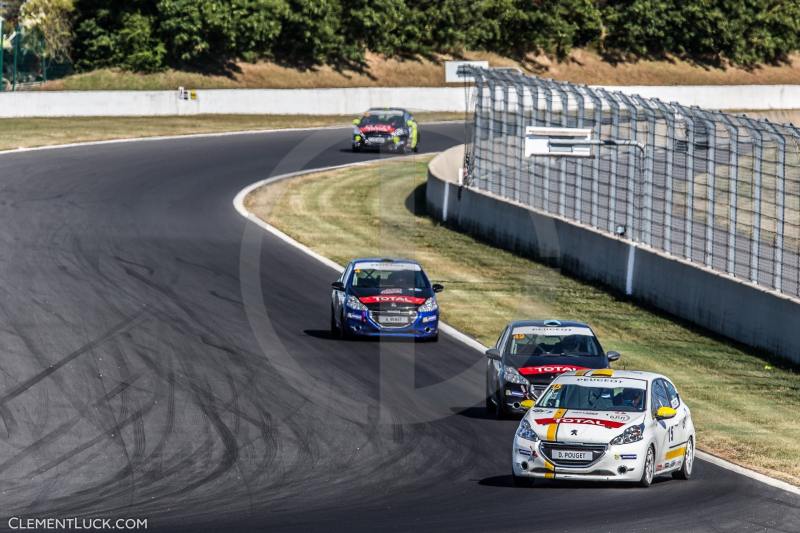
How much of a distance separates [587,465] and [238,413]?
5.83 metres

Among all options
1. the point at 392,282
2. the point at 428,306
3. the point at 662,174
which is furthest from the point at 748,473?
the point at 662,174

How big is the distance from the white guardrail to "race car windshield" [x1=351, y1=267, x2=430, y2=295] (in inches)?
1473

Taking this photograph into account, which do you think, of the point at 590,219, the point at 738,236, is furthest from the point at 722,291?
the point at 590,219

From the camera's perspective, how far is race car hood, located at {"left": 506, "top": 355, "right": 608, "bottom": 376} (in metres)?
21.2

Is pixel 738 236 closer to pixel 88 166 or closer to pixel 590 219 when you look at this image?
pixel 590 219

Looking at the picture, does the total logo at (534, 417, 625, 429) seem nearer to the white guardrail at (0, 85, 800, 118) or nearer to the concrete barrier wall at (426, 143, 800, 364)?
the concrete barrier wall at (426, 143, 800, 364)

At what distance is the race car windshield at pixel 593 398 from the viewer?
1739 centimetres

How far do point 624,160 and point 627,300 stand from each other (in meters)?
3.46

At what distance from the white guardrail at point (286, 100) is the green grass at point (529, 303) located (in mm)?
16773

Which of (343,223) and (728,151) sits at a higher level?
(728,151)

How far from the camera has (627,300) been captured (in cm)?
3281

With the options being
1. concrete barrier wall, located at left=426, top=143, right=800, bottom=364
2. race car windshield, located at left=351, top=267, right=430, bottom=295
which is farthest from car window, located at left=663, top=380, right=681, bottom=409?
race car windshield, located at left=351, top=267, right=430, bottom=295

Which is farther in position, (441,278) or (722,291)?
(441,278)

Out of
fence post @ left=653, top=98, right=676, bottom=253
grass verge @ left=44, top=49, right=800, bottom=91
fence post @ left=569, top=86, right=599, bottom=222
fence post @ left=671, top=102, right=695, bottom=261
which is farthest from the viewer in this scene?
grass verge @ left=44, top=49, right=800, bottom=91
